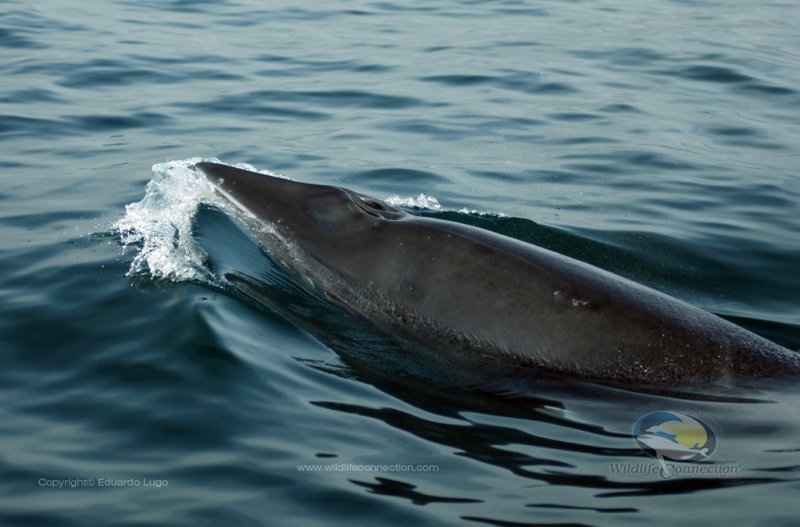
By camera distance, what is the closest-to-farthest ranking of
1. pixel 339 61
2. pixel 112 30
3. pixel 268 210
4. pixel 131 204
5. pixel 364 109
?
pixel 268 210 → pixel 131 204 → pixel 364 109 → pixel 339 61 → pixel 112 30

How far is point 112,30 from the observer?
2203cm

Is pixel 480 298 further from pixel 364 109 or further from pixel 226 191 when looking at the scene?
pixel 364 109

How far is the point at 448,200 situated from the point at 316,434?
249 inches

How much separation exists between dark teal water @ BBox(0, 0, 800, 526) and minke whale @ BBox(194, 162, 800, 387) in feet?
0.81

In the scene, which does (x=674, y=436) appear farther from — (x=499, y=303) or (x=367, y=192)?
(x=367, y=192)

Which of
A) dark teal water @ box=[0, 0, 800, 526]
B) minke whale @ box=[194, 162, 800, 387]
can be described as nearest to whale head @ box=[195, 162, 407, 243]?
minke whale @ box=[194, 162, 800, 387]

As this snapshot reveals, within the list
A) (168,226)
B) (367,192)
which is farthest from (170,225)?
(367,192)

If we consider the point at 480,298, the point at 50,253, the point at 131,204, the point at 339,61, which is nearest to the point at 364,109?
the point at 339,61

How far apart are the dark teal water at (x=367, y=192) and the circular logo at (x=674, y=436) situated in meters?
0.07

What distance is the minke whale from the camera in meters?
6.88

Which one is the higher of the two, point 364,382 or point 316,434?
point 364,382

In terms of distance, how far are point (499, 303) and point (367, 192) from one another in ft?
18.8

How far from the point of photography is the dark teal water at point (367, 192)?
19.4ft

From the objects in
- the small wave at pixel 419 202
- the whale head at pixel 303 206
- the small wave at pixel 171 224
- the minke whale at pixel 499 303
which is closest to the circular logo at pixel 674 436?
the minke whale at pixel 499 303
